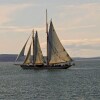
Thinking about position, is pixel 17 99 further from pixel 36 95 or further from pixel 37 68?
pixel 37 68

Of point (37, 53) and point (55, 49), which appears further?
point (37, 53)

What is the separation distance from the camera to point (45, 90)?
261 feet

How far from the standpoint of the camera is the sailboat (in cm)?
13625

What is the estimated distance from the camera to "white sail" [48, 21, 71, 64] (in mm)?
136125

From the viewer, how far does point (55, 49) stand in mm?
136625

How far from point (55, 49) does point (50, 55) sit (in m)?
4.21

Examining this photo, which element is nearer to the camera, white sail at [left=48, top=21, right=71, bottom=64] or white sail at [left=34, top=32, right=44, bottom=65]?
white sail at [left=48, top=21, right=71, bottom=64]

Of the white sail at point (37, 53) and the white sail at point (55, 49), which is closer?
the white sail at point (55, 49)

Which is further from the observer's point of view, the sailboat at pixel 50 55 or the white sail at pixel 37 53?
the white sail at pixel 37 53

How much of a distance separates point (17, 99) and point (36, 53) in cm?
7669

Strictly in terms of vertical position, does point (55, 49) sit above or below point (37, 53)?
above

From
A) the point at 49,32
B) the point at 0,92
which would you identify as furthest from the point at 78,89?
the point at 49,32

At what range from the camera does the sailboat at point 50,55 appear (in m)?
136

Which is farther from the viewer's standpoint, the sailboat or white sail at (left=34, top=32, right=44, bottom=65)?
white sail at (left=34, top=32, right=44, bottom=65)
